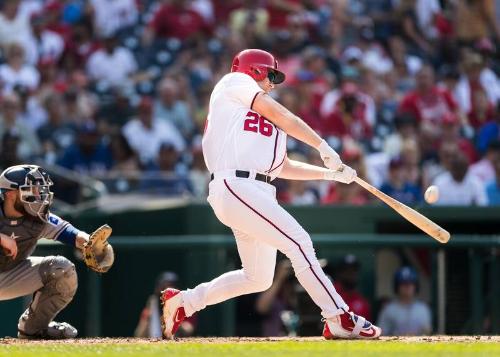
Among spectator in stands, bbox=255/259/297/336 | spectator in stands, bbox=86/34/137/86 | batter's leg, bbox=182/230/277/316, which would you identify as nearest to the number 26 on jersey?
batter's leg, bbox=182/230/277/316

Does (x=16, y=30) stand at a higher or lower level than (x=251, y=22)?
lower

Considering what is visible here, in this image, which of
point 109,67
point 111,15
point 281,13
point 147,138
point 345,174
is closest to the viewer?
point 345,174

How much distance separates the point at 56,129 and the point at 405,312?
4169mm

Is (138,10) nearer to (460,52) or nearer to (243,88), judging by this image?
(460,52)

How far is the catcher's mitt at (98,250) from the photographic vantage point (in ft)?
23.9

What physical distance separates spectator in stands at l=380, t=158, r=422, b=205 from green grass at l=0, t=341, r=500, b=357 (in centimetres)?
485

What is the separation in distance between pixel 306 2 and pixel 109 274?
638 cm

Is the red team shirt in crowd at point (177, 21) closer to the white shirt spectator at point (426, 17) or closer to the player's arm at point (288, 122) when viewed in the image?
the white shirt spectator at point (426, 17)

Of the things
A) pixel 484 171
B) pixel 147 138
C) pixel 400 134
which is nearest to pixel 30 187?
pixel 147 138

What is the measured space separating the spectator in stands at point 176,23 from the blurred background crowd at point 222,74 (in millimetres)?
16

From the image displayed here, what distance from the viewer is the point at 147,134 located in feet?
42.5

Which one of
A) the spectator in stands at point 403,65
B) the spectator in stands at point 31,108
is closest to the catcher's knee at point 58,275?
the spectator in stands at point 31,108

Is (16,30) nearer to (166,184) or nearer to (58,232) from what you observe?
(166,184)

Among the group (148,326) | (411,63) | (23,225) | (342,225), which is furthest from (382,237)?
(411,63)
